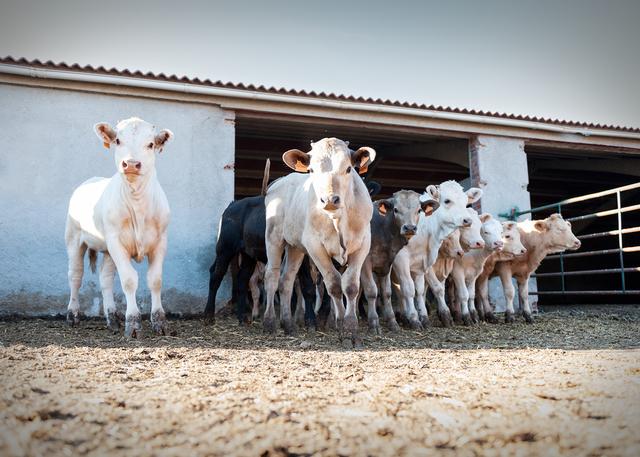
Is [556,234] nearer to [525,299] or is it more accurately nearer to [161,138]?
[525,299]

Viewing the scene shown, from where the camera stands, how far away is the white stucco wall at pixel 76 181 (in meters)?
8.27

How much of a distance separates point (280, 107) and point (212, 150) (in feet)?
4.73

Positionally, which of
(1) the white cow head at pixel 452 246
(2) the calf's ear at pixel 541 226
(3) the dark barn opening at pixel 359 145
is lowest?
(1) the white cow head at pixel 452 246

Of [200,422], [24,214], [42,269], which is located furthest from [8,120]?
[200,422]

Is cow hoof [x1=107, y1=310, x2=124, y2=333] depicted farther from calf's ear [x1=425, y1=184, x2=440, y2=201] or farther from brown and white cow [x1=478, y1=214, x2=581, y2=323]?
brown and white cow [x1=478, y1=214, x2=581, y2=323]

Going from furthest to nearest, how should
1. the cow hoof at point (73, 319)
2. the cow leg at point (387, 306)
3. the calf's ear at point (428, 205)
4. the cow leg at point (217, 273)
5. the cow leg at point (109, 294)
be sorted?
1. the cow leg at point (217, 273)
2. the calf's ear at point (428, 205)
3. the cow leg at point (387, 306)
4. the cow hoof at point (73, 319)
5. the cow leg at point (109, 294)

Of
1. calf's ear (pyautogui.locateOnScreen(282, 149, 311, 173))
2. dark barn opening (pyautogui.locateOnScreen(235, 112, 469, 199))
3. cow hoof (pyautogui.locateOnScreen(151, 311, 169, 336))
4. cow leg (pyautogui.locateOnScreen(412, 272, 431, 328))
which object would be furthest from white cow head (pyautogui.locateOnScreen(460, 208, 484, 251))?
cow hoof (pyautogui.locateOnScreen(151, 311, 169, 336))

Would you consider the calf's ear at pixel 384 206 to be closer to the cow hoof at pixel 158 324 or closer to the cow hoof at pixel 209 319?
the cow hoof at pixel 209 319

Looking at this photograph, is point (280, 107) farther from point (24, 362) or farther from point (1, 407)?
point (1, 407)

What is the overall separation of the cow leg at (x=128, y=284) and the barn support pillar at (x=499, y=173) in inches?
301

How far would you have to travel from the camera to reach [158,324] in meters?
5.79

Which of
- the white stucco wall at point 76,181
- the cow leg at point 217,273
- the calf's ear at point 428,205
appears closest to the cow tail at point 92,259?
the white stucco wall at point 76,181

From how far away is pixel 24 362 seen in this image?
3.63 metres

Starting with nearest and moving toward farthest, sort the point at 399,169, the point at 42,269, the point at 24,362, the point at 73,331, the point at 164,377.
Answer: the point at 164,377
the point at 24,362
the point at 73,331
the point at 42,269
the point at 399,169
